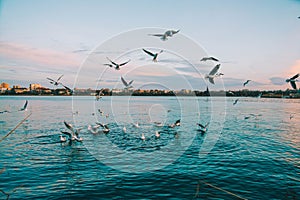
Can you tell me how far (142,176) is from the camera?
12.2 metres

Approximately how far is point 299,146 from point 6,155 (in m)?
21.3

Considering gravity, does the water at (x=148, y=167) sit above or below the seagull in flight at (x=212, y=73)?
below

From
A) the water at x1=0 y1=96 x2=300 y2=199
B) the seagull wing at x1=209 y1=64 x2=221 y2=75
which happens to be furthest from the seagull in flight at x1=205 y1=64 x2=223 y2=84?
the water at x1=0 y1=96 x2=300 y2=199

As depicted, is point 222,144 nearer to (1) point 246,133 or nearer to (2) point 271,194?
(1) point 246,133

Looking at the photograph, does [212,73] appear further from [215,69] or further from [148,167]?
[148,167]

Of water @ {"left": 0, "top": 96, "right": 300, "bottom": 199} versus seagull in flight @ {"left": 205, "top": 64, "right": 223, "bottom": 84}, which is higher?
seagull in flight @ {"left": 205, "top": 64, "right": 223, "bottom": 84}

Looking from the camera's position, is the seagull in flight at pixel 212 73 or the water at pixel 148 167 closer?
the water at pixel 148 167

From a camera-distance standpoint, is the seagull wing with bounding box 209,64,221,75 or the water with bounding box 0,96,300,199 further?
the seagull wing with bounding box 209,64,221,75

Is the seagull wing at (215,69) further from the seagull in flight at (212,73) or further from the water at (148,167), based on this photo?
the water at (148,167)

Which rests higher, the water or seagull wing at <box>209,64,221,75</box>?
seagull wing at <box>209,64,221,75</box>

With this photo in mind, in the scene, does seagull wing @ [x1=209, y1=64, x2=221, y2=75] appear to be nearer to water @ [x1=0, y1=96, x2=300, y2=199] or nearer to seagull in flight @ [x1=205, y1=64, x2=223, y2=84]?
seagull in flight @ [x1=205, y1=64, x2=223, y2=84]

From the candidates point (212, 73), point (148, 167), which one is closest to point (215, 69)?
point (212, 73)

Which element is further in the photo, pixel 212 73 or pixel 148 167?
pixel 148 167

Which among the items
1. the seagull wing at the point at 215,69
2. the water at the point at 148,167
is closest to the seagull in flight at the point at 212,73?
the seagull wing at the point at 215,69
